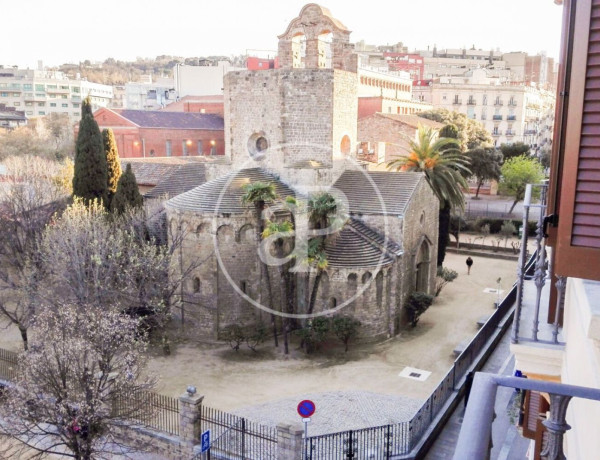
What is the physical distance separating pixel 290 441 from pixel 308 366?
5.98 m

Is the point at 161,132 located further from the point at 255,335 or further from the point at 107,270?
the point at 255,335

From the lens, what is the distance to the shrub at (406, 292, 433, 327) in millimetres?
19047

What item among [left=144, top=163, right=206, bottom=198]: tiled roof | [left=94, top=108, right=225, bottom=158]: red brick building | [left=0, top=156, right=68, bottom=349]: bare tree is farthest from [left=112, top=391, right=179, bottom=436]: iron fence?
[left=94, top=108, right=225, bottom=158]: red brick building

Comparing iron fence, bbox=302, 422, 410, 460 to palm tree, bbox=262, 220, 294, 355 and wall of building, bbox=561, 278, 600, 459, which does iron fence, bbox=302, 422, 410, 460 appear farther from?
wall of building, bbox=561, 278, 600, 459

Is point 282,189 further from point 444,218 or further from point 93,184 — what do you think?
point 444,218

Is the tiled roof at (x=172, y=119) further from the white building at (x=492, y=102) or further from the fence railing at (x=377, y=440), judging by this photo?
the fence railing at (x=377, y=440)

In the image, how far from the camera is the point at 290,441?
10.3 meters

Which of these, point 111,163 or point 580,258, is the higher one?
point 580,258

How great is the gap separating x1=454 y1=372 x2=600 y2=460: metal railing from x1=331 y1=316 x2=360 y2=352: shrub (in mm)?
14885

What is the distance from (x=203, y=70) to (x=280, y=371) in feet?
173

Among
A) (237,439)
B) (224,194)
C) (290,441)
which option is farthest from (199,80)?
(290,441)

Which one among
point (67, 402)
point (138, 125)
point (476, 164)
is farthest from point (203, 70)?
point (67, 402)

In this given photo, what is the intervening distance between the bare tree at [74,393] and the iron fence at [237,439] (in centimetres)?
156

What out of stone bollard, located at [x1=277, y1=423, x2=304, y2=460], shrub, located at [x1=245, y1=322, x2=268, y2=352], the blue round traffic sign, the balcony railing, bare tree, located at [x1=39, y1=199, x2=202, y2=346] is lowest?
shrub, located at [x1=245, y1=322, x2=268, y2=352]
